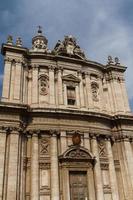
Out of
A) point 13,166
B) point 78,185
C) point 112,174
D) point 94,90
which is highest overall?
point 94,90

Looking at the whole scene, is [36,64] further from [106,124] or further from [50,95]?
[106,124]

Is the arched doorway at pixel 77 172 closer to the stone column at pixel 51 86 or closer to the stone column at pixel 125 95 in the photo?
the stone column at pixel 51 86

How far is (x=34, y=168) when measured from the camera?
57.2ft

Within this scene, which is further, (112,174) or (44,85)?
(44,85)

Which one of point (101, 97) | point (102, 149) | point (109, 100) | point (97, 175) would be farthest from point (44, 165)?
point (109, 100)

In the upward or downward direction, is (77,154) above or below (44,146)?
below

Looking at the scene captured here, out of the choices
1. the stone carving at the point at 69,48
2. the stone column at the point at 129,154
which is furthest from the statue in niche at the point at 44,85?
the stone column at the point at 129,154

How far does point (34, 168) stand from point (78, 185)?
3301 millimetres

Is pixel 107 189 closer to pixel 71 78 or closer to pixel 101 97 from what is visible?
pixel 101 97

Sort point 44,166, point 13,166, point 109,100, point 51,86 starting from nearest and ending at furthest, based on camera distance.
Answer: point 13,166, point 44,166, point 51,86, point 109,100

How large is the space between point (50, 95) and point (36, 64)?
A: 2.92 meters

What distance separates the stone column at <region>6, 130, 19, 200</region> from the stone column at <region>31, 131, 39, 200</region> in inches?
47.6

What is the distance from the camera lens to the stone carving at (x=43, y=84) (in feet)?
67.9

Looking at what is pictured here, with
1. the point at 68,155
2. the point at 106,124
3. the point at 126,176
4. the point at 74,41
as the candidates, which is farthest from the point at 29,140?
the point at 74,41
